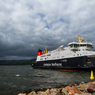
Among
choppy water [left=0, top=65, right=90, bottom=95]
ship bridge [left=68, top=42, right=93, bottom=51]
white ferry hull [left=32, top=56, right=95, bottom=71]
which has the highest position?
ship bridge [left=68, top=42, right=93, bottom=51]

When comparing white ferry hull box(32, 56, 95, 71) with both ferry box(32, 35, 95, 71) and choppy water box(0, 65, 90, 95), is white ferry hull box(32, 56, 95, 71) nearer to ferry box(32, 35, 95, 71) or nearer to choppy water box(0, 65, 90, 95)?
ferry box(32, 35, 95, 71)

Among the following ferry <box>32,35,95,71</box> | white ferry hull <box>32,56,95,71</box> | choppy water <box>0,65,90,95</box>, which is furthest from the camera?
ferry <box>32,35,95,71</box>

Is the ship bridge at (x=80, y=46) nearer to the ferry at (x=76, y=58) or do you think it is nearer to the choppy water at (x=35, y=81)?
the ferry at (x=76, y=58)

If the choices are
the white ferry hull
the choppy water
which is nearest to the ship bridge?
the white ferry hull

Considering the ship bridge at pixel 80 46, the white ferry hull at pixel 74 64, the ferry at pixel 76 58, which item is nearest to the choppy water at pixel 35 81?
the white ferry hull at pixel 74 64

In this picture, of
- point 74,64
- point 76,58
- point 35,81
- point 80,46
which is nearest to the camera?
point 35,81

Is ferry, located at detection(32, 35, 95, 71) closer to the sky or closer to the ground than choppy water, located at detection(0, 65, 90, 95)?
closer to the sky

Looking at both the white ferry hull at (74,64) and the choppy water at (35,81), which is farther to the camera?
the white ferry hull at (74,64)

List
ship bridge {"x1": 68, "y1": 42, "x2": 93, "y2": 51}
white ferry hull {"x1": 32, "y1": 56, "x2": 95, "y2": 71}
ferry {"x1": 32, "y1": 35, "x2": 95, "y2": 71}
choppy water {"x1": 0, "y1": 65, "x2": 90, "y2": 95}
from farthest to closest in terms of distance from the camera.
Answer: ship bridge {"x1": 68, "y1": 42, "x2": 93, "y2": 51} < ferry {"x1": 32, "y1": 35, "x2": 95, "y2": 71} < white ferry hull {"x1": 32, "y1": 56, "x2": 95, "y2": 71} < choppy water {"x1": 0, "y1": 65, "x2": 90, "y2": 95}

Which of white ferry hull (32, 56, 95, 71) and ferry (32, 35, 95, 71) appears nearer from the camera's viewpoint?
white ferry hull (32, 56, 95, 71)

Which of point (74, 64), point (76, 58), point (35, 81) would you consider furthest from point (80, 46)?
point (35, 81)

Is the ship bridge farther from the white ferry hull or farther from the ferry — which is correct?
the white ferry hull

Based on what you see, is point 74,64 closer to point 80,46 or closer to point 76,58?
point 76,58

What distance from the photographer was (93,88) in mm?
7879
